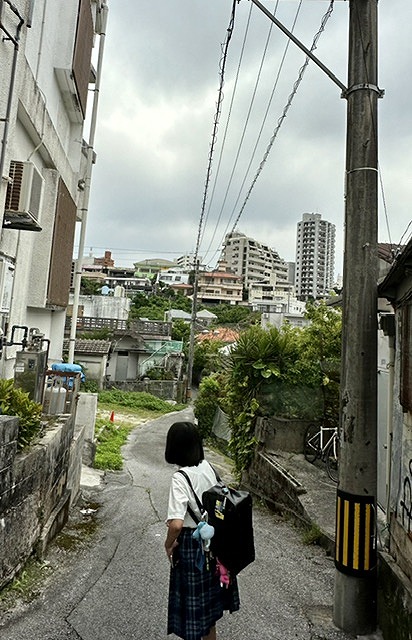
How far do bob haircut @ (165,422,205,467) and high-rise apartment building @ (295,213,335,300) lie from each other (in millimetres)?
105394

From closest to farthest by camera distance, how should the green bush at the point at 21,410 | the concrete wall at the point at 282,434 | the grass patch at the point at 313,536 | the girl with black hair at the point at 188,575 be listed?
the girl with black hair at the point at 188,575
the green bush at the point at 21,410
the grass patch at the point at 313,536
the concrete wall at the point at 282,434

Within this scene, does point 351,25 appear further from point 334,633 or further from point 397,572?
point 334,633

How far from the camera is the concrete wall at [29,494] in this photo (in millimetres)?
3494

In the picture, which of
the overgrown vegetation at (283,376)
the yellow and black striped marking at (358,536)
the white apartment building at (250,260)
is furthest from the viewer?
the white apartment building at (250,260)

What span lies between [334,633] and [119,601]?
5.86 feet

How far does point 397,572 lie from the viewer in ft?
10.9

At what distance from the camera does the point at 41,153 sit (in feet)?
26.2

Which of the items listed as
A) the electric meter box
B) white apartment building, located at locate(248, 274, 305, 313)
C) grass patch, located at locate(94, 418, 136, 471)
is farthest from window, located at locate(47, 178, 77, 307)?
white apartment building, located at locate(248, 274, 305, 313)

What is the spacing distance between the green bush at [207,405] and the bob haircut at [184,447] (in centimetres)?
1463

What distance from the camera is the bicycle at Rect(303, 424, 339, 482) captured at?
25.7 ft

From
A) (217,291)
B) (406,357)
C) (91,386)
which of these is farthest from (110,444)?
(217,291)

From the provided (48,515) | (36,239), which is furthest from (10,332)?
(48,515)

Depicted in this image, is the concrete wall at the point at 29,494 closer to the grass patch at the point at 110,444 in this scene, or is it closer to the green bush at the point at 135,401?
the grass patch at the point at 110,444

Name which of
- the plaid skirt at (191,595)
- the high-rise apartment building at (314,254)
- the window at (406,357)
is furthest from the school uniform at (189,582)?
the high-rise apartment building at (314,254)
